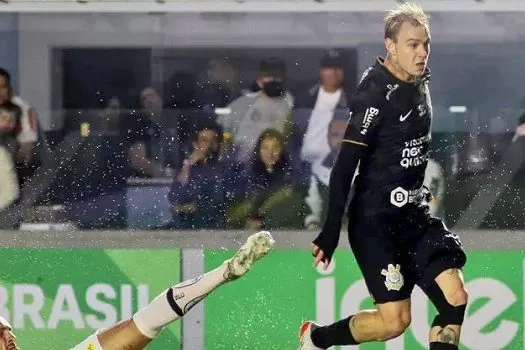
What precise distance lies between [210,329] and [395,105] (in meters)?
2.44

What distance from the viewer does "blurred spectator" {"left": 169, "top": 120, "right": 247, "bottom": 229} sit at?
10.3 m

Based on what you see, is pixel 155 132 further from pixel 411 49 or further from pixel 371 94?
pixel 411 49

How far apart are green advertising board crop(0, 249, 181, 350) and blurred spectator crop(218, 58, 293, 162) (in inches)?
33.4

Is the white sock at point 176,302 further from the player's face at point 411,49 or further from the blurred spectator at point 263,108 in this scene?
the blurred spectator at point 263,108

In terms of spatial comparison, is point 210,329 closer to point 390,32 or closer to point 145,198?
point 145,198

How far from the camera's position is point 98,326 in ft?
33.1

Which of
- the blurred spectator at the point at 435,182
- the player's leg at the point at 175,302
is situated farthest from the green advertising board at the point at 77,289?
the player's leg at the point at 175,302

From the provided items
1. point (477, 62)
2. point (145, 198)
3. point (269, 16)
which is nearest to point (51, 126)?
point (145, 198)

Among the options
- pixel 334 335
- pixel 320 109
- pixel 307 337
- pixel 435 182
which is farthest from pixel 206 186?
pixel 334 335

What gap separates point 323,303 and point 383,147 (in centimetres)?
199

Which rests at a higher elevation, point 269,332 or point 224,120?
point 224,120

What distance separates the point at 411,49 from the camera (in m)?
8.22

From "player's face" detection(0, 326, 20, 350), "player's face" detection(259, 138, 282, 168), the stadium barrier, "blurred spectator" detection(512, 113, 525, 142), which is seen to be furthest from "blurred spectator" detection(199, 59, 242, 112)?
"player's face" detection(0, 326, 20, 350)

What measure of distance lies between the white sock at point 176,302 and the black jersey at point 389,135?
952 mm
